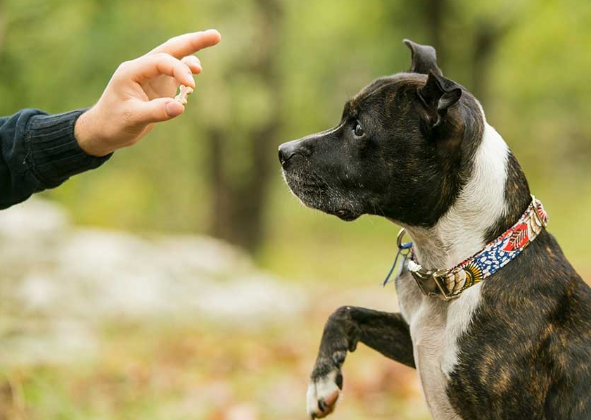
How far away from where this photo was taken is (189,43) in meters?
2.99

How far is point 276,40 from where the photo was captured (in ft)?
49.9

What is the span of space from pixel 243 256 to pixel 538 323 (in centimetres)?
1315

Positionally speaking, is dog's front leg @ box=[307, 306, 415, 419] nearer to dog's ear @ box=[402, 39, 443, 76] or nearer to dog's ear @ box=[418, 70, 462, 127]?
dog's ear @ box=[418, 70, 462, 127]

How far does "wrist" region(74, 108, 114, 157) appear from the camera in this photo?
2.97 metres

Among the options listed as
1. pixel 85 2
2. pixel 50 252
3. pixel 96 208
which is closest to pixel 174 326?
pixel 50 252

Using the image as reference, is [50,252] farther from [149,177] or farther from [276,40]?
[149,177]

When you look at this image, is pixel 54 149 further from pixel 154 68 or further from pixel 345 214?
pixel 345 214

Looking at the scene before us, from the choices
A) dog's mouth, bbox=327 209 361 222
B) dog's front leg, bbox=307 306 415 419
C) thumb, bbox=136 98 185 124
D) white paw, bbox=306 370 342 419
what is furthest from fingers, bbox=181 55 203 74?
white paw, bbox=306 370 342 419

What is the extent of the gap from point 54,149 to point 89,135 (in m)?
0.16

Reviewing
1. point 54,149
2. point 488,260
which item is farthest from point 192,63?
point 488,260

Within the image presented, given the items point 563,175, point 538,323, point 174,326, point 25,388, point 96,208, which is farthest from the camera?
point 563,175

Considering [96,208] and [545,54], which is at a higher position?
[545,54]

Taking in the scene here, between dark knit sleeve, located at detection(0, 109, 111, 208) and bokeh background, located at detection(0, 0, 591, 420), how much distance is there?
152 centimetres

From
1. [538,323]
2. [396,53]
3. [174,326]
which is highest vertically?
[538,323]
